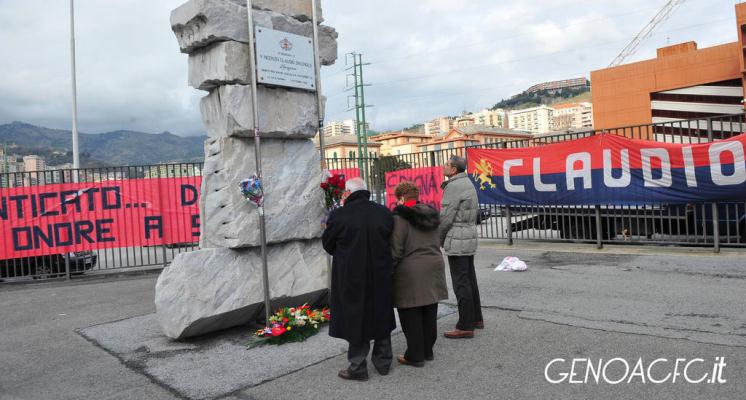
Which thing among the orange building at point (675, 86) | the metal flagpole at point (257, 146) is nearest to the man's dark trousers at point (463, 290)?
the metal flagpole at point (257, 146)

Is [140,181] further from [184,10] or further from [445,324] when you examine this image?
[445,324]

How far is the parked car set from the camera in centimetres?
1073

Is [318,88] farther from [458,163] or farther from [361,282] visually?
[361,282]

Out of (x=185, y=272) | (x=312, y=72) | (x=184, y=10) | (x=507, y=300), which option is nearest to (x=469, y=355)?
(x=507, y=300)

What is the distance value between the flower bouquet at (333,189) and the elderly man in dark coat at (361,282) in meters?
1.78

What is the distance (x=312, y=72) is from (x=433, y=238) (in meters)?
2.91

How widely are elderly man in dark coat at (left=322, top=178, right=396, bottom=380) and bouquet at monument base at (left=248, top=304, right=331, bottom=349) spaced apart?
1194 millimetres

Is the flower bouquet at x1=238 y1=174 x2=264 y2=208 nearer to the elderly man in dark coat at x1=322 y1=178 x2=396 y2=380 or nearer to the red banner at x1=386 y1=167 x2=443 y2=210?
the elderly man in dark coat at x1=322 y1=178 x2=396 y2=380

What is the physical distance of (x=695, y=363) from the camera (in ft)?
13.6

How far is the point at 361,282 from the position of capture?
4.25 metres

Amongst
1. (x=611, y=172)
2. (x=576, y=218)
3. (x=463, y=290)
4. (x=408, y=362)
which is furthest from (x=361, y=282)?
(x=576, y=218)


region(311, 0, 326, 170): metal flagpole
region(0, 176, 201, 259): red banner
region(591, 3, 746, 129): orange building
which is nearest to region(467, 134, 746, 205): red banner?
region(311, 0, 326, 170): metal flagpole

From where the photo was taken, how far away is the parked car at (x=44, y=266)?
1073 centimetres

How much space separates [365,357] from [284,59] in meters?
3.62
